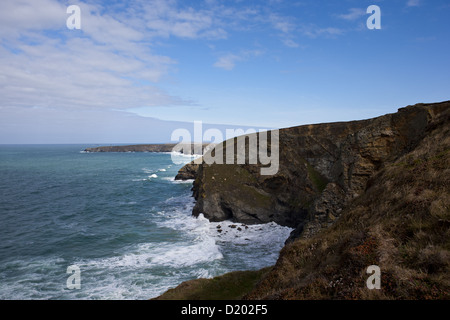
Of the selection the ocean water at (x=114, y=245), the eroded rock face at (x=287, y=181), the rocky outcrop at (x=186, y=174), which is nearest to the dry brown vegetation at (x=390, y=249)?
→ the eroded rock face at (x=287, y=181)

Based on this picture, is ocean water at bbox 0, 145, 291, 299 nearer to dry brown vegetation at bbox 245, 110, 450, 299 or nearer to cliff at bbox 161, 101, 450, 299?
cliff at bbox 161, 101, 450, 299

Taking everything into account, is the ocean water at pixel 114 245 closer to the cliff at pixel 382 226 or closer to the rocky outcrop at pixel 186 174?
the cliff at pixel 382 226

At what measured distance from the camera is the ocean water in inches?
1006

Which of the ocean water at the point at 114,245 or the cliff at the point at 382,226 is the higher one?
the cliff at the point at 382,226

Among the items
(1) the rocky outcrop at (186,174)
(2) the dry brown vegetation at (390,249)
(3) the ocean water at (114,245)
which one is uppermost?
(2) the dry brown vegetation at (390,249)

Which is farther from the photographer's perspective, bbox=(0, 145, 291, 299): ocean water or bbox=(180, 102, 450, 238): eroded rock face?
bbox=(180, 102, 450, 238): eroded rock face

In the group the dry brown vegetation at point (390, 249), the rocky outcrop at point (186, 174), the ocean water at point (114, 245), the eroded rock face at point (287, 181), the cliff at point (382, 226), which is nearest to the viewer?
the dry brown vegetation at point (390, 249)

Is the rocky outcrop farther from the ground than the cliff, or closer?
closer

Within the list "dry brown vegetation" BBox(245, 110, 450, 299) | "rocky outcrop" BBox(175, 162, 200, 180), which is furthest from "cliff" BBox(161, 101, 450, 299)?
"rocky outcrop" BBox(175, 162, 200, 180)

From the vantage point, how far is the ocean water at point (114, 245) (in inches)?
1006

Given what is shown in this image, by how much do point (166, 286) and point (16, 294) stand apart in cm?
1415
